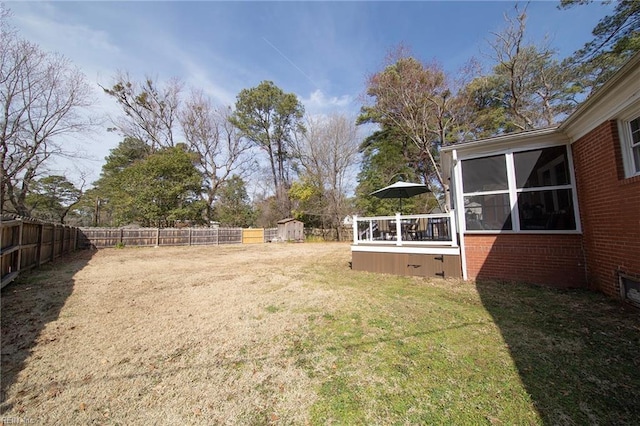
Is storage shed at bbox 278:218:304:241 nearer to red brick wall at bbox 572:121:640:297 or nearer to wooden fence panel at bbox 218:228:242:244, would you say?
wooden fence panel at bbox 218:228:242:244

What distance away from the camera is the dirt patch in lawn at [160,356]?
194 cm

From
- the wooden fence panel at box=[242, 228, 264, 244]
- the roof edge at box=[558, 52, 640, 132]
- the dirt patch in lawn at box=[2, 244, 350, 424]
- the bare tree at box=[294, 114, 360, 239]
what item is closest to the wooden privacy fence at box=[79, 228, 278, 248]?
the wooden fence panel at box=[242, 228, 264, 244]

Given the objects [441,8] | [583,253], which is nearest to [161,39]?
[441,8]

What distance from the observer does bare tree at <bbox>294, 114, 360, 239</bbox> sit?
22.8 metres

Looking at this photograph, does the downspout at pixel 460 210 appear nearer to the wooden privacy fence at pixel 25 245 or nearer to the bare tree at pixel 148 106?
the wooden privacy fence at pixel 25 245

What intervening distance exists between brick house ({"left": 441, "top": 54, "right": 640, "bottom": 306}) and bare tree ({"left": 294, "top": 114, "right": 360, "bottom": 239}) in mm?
16923

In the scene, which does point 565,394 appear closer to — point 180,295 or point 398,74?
point 180,295

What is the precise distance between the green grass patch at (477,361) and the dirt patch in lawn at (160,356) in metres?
0.37

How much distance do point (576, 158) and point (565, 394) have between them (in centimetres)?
488

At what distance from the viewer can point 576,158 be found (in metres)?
4.84

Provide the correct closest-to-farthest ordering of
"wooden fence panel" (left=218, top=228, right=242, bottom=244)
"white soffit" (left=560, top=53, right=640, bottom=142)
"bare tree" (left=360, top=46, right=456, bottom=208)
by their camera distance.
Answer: "white soffit" (left=560, top=53, right=640, bottom=142)
"bare tree" (left=360, top=46, right=456, bottom=208)
"wooden fence panel" (left=218, top=228, right=242, bottom=244)

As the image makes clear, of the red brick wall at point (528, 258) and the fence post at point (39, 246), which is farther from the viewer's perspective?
the fence post at point (39, 246)

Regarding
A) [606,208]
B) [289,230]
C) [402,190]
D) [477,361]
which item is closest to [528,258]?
[606,208]

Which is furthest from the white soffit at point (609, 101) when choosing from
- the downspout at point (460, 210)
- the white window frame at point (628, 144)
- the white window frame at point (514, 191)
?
the downspout at point (460, 210)
